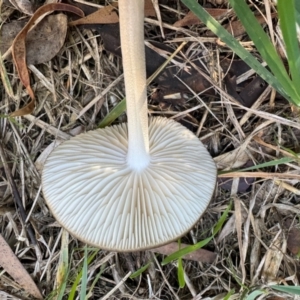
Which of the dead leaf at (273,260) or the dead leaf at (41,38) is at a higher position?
the dead leaf at (41,38)

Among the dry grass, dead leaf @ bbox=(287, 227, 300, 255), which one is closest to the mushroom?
the dry grass

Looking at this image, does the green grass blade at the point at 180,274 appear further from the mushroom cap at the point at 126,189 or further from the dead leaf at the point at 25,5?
the dead leaf at the point at 25,5

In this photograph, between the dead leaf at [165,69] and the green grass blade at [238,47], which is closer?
the green grass blade at [238,47]

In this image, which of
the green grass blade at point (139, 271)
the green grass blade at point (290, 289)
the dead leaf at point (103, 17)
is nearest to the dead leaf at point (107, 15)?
the dead leaf at point (103, 17)

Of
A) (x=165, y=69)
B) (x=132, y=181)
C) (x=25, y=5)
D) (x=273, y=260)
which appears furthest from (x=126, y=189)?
(x=25, y=5)

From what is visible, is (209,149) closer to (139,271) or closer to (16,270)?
(139,271)

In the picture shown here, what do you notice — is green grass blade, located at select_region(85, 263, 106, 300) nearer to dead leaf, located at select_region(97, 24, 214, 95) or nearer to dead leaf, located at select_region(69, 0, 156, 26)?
dead leaf, located at select_region(97, 24, 214, 95)
